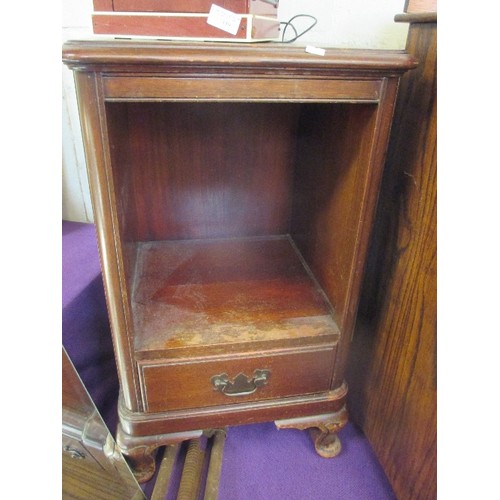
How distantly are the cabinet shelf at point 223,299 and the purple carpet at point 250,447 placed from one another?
0.18 m

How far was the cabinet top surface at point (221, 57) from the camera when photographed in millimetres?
536

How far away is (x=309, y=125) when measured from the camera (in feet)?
3.24

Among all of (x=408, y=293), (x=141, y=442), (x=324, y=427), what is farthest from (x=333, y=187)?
(x=141, y=442)

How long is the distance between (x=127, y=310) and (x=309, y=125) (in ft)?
1.98

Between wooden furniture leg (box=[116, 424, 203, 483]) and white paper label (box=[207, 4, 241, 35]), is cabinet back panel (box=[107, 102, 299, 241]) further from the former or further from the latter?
wooden furniture leg (box=[116, 424, 203, 483])

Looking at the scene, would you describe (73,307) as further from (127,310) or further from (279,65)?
(279,65)

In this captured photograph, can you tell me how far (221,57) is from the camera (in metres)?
0.56

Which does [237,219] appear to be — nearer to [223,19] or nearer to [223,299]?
[223,299]

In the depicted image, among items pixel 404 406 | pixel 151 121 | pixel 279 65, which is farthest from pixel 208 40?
pixel 404 406

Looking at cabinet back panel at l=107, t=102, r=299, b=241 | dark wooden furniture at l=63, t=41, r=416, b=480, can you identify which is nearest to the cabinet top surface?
dark wooden furniture at l=63, t=41, r=416, b=480

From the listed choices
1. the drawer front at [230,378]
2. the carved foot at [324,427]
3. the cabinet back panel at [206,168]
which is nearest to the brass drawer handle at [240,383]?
the drawer front at [230,378]
